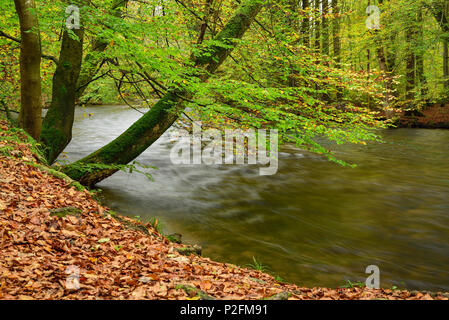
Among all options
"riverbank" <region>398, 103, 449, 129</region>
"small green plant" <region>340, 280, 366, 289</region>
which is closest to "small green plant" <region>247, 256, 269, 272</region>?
"small green plant" <region>340, 280, 366, 289</region>

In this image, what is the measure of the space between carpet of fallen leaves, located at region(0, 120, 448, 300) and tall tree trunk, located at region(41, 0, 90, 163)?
2.21 meters

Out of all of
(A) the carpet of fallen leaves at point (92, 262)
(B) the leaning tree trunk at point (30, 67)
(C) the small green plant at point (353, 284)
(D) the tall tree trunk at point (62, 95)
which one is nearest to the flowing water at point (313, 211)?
(C) the small green plant at point (353, 284)

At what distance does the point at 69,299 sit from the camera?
2.25 metres

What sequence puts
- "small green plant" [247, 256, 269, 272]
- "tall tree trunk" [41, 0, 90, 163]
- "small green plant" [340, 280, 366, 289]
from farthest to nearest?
"tall tree trunk" [41, 0, 90, 163], "small green plant" [247, 256, 269, 272], "small green plant" [340, 280, 366, 289]

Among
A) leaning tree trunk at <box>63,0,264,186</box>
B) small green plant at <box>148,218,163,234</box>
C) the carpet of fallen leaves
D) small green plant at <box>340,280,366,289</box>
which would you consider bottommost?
small green plant at <box>340,280,366,289</box>

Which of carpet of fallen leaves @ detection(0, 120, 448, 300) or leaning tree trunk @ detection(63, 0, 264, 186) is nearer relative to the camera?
carpet of fallen leaves @ detection(0, 120, 448, 300)

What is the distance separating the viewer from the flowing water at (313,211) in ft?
15.8

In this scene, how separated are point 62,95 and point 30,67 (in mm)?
1344

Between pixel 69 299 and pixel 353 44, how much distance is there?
1867 centimetres

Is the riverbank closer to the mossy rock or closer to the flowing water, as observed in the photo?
the flowing water

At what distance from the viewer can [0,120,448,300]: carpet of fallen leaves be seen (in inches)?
95.2

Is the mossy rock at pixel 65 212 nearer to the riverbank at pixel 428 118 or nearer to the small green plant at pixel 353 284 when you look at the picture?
the small green plant at pixel 353 284

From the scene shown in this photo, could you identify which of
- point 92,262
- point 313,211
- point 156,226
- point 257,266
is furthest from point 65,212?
point 313,211
